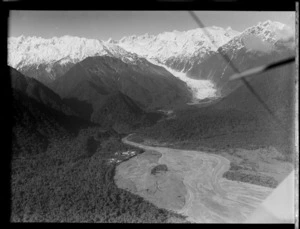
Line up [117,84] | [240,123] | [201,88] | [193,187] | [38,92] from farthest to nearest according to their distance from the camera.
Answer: [117,84] < [201,88] < [38,92] < [240,123] < [193,187]

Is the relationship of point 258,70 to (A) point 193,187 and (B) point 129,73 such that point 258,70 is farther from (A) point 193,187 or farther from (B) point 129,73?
(B) point 129,73

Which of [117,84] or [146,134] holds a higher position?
[117,84]

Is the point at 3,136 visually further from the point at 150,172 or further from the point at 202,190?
the point at 150,172

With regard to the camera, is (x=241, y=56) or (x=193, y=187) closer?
(x=193, y=187)

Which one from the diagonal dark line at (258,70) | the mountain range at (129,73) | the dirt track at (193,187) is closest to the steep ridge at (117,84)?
the mountain range at (129,73)

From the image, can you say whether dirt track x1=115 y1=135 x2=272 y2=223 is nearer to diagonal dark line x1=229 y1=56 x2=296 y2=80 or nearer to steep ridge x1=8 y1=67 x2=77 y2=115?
steep ridge x1=8 y1=67 x2=77 y2=115

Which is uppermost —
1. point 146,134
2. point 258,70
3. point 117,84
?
point 117,84

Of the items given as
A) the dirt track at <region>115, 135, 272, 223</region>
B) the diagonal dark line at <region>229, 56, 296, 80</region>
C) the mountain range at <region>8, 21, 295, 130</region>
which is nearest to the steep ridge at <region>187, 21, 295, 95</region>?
the mountain range at <region>8, 21, 295, 130</region>

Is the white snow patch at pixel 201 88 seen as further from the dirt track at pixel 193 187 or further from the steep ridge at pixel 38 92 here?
the steep ridge at pixel 38 92

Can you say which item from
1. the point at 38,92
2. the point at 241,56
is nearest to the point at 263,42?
the point at 241,56

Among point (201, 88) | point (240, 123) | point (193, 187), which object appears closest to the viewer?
point (193, 187)
